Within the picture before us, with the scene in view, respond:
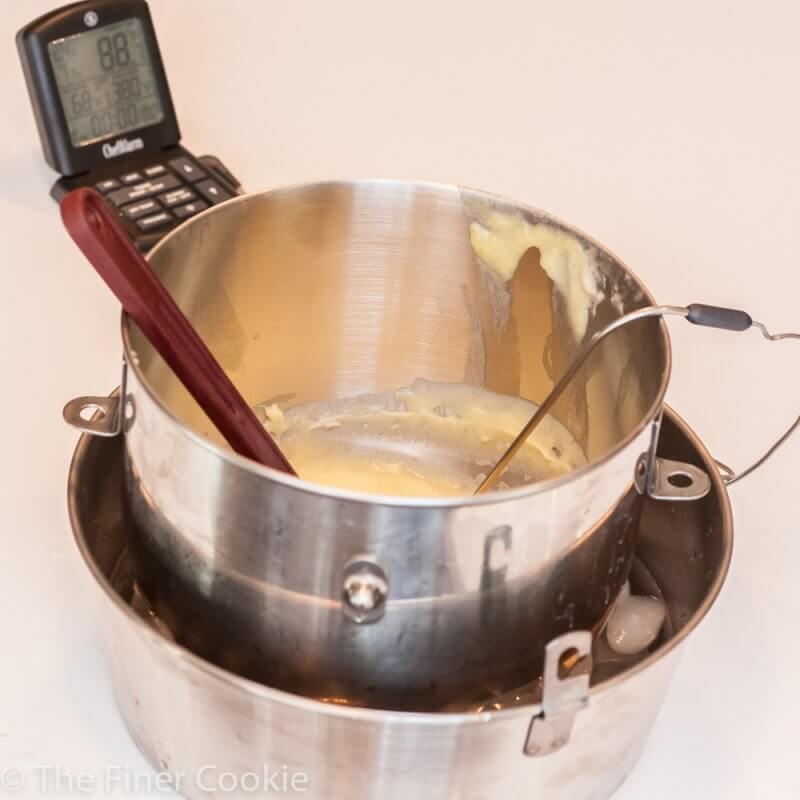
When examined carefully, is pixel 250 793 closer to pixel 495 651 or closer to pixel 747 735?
pixel 495 651

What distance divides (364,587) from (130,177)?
1.39 feet

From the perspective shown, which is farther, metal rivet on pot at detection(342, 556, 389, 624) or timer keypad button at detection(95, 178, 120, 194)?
timer keypad button at detection(95, 178, 120, 194)

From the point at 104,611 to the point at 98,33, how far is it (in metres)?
0.40

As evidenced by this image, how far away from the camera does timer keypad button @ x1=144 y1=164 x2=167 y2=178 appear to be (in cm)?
79

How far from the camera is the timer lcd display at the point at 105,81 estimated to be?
2.50ft

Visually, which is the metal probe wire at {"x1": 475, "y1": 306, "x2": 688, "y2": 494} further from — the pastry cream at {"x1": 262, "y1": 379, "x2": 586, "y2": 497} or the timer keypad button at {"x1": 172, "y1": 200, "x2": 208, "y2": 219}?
the timer keypad button at {"x1": 172, "y1": 200, "x2": 208, "y2": 219}

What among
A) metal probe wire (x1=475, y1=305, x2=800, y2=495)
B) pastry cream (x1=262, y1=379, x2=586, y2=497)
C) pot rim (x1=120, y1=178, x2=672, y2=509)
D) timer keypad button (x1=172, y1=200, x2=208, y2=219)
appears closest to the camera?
pot rim (x1=120, y1=178, x2=672, y2=509)

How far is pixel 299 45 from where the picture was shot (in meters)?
0.94

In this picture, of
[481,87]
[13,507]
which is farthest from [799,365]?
[13,507]

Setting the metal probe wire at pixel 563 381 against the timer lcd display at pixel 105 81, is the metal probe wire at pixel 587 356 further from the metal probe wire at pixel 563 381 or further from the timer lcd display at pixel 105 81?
the timer lcd display at pixel 105 81

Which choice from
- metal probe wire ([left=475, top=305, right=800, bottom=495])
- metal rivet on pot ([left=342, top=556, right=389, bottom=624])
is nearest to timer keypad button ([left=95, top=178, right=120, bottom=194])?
metal probe wire ([left=475, top=305, right=800, bottom=495])

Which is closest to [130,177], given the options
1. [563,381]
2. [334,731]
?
[563,381]

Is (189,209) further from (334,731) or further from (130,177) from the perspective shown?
(334,731)

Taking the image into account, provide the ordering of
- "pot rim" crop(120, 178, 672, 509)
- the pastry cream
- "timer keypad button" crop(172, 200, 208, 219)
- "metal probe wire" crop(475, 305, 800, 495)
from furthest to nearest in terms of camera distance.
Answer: "timer keypad button" crop(172, 200, 208, 219) < the pastry cream < "metal probe wire" crop(475, 305, 800, 495) < "pot rim" crop(120, 178, 672, 509)
